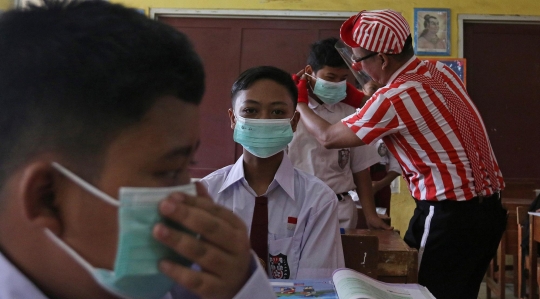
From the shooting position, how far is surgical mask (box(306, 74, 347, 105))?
82.4 inches

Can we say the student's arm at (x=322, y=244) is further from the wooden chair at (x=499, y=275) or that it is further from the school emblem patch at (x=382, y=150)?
the wooden chair at (x=499, y=275)

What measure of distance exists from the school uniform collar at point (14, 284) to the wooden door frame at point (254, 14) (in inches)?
137

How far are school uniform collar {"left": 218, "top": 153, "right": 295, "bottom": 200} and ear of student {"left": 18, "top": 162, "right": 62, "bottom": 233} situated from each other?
0.91 meters

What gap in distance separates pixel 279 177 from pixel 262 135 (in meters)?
0.16

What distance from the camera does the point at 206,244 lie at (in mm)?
523

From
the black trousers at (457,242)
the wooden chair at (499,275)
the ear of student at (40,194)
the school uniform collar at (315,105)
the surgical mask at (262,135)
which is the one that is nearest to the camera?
the ear of student at (40,194)

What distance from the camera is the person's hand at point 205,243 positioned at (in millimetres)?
508

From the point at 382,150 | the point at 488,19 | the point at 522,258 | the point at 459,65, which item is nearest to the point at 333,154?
the point at 382,150

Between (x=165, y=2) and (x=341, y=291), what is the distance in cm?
350

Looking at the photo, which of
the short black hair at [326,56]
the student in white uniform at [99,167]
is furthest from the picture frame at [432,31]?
the student in white uniform at [99,167]

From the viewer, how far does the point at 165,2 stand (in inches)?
151

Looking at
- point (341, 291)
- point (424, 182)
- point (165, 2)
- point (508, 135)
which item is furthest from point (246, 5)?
point (341, 291)

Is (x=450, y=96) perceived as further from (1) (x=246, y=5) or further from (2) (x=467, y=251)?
(1) (x=246, y=5)

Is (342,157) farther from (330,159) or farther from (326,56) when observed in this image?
(326,56)
